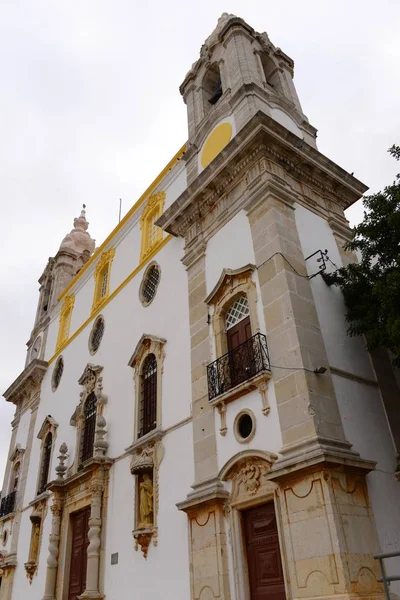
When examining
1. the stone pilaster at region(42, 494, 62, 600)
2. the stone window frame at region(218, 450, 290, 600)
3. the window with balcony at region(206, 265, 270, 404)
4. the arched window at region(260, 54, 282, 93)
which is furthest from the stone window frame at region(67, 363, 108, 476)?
the arched window at region(260, 54, 282, 93)

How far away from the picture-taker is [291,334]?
9000mm

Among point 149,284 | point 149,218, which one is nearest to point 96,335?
point 149,284

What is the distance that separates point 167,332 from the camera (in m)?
12.9

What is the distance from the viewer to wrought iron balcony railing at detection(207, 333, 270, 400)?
30.5ft

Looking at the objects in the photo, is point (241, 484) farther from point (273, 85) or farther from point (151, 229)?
point (273, 85)

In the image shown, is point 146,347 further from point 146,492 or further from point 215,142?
point 215,142

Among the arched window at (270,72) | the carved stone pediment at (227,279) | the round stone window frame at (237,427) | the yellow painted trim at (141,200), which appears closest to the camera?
the round stone window frame at (237,427)

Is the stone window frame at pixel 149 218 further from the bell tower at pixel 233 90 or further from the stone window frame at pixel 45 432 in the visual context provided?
the stone window frame at pixel 45 432

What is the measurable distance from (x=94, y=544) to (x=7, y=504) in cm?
894

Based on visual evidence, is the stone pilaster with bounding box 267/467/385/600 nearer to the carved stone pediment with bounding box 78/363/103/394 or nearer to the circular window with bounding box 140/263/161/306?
the circular window with bounding box 140/263/161/306

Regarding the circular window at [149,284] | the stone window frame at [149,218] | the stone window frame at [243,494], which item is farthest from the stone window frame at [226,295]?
the stone window frame at [149,218]

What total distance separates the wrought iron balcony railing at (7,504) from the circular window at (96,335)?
278 inches

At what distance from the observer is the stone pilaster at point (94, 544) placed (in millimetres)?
11797

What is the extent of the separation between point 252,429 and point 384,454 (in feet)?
7.67
